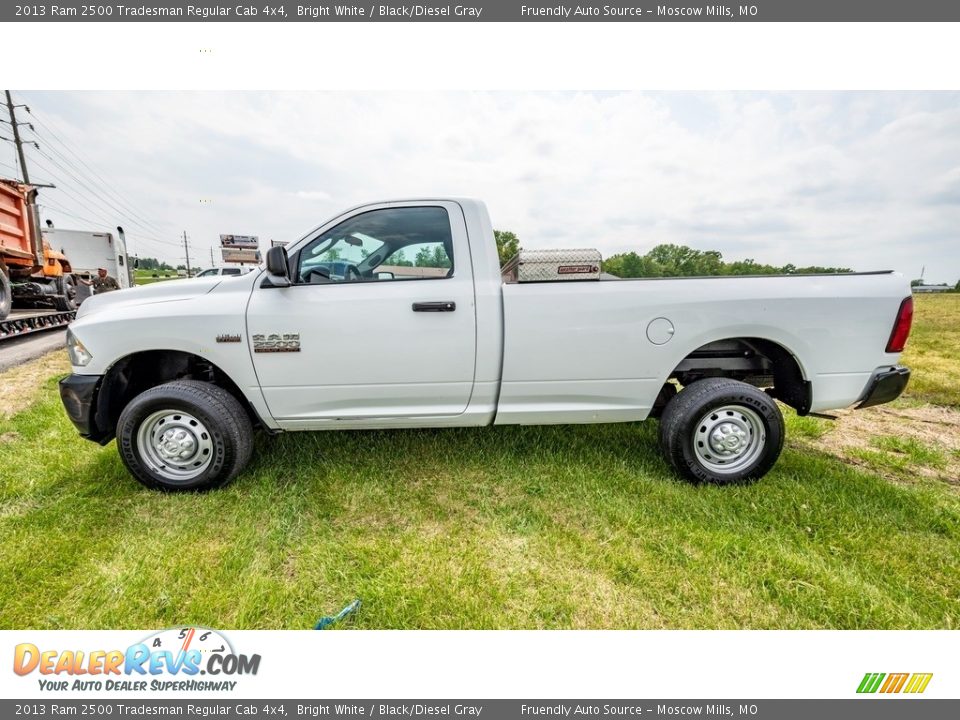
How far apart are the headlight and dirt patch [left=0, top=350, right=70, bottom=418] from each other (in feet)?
7.48

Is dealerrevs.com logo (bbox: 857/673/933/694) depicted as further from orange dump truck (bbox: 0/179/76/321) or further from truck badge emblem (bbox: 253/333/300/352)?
orange dump truck (bbox: 0/179/76/321)

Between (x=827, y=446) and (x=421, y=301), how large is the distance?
374 centimetres

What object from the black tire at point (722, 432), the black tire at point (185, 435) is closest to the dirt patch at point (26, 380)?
the black tire at point (185, 435)

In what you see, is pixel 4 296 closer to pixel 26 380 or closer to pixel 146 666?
pixel 26 380

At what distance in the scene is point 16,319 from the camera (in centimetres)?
793

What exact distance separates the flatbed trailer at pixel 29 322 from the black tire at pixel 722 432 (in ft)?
35.9

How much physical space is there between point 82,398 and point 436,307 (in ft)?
7.88

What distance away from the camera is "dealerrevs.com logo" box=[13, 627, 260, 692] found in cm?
174

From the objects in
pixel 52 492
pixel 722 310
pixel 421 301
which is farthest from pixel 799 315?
pixel 52 492

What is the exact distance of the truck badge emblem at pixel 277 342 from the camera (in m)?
2.65

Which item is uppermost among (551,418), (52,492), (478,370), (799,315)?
(799,315)

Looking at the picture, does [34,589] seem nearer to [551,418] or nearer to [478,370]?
[478,370]

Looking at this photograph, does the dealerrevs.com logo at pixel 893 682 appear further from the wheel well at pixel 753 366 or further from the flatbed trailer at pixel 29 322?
the flatbed trailer at pixel 29 322

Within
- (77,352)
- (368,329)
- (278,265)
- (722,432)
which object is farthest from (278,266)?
(722,432)
